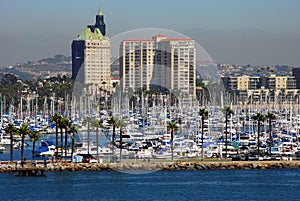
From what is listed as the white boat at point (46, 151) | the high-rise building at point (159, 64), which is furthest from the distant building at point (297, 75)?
the white boat at point (46, 151)

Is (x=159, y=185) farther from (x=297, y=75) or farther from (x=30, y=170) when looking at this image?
(x=297, y=75)

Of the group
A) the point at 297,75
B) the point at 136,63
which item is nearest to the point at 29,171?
the point at 136,63

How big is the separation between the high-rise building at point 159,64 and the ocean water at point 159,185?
1823 inches

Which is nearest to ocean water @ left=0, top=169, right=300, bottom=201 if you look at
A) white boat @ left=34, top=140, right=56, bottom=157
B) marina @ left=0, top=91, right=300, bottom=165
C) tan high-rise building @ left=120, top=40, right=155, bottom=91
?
marina @ left=0, top=91, right=300, bottom=165

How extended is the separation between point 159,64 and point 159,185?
63234 mm

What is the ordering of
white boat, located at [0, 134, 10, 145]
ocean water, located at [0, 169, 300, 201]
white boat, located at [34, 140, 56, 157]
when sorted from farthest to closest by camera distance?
white boat, located at [0, 134, 10, 145] < white boat, located at [34, 140, 56, 157] < ocean water, located at [0, 169, 300, 201]

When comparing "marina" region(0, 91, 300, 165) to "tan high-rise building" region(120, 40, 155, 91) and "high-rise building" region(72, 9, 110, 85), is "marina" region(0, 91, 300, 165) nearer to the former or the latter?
"tan high-rise building" region(120, 40, 155, 91)

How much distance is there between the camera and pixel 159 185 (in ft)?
162

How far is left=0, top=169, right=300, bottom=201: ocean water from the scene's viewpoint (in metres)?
45.0

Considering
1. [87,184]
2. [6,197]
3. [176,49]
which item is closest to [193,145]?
[87,184]

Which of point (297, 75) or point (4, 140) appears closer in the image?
point (4, 140)

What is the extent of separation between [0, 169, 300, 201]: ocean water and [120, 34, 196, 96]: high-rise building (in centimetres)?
4631

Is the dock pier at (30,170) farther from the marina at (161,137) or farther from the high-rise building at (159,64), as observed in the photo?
the high-rise building at (159,64)

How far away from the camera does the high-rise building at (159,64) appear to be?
105 metres
